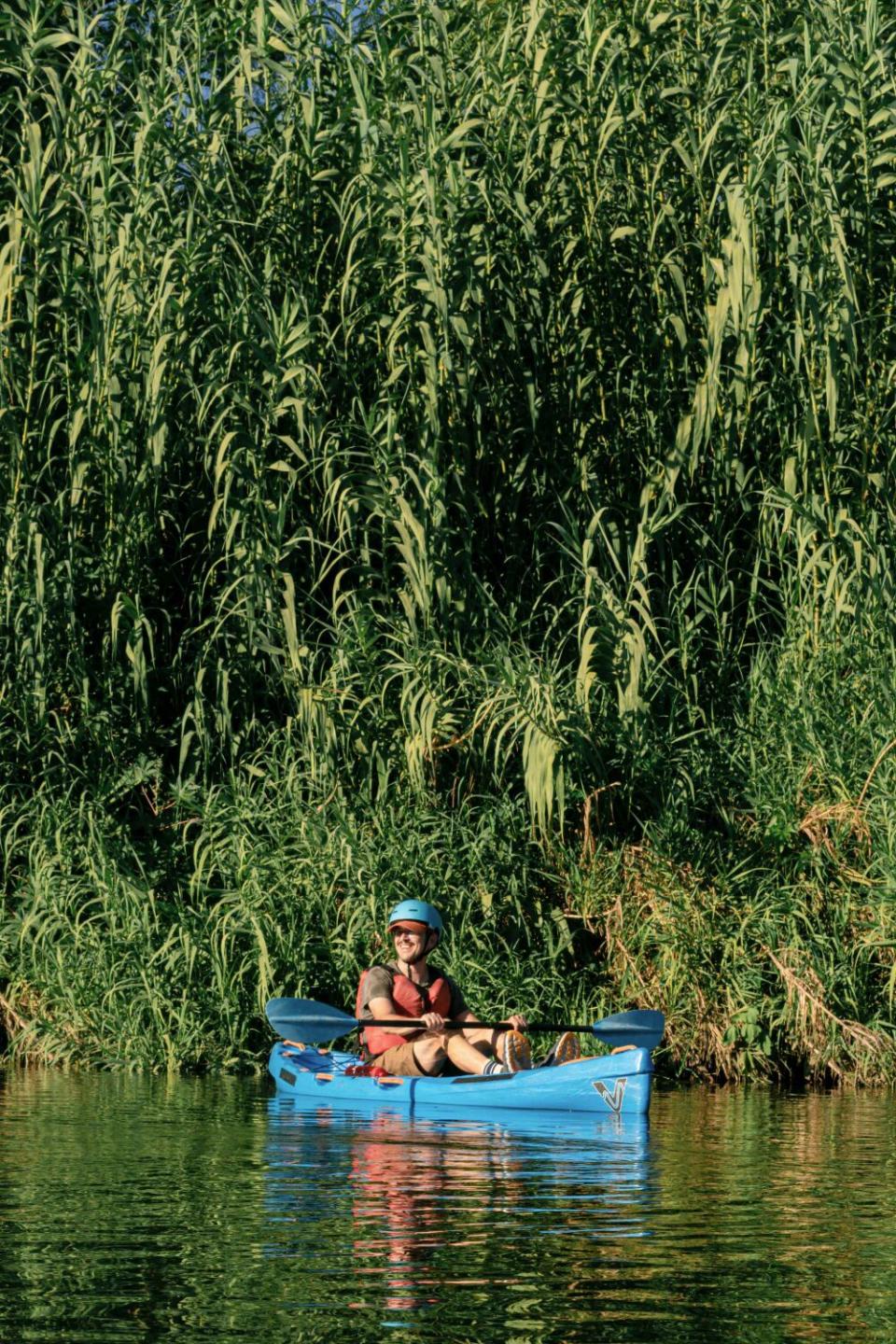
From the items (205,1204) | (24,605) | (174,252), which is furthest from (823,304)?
(205,1204)

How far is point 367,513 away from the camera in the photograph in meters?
11.5

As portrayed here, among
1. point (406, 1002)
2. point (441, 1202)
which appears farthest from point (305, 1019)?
point (441, 1202)

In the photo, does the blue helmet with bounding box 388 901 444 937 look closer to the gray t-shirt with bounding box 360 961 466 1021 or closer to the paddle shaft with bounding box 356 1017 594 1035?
the gray t-shirt with bounding box 360 961 466 1021

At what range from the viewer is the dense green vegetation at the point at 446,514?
34.3 ft

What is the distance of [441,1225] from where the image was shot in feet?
19.9

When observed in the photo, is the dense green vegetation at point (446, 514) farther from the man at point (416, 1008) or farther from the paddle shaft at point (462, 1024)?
the paddle shaft at point (462, 1024)

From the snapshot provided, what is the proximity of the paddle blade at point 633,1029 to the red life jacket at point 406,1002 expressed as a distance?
83 cm

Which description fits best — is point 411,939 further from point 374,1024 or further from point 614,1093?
point 614,1093

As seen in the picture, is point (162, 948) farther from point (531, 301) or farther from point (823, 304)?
point (823, 304)

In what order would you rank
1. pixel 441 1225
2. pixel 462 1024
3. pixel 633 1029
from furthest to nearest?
1. pixel 462 1024
2. pixel 633 1029
3. pixel 441 1225

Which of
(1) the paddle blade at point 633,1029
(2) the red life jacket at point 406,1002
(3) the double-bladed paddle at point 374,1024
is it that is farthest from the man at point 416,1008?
(1) the paddle blade at point 633,1029

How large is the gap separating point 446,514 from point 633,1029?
120 inches

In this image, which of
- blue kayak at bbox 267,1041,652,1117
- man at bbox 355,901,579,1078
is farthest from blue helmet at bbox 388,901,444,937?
blue kayak at bbox 267,1041,652,1117

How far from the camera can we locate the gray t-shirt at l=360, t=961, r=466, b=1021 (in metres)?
9.76
